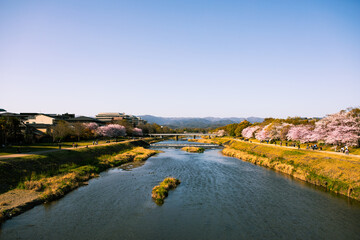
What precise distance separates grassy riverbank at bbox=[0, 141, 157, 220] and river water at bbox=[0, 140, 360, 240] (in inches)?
56.4

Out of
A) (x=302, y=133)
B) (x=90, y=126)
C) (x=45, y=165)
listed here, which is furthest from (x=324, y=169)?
(x=90, y=126)

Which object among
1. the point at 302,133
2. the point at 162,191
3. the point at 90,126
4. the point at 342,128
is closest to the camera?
the point at 162,191

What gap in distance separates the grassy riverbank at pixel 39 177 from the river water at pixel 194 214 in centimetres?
143

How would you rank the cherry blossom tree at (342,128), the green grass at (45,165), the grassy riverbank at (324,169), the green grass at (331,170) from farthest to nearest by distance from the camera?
the cherry blossom tree at (342,128) < the grassy riverbank at (324,169) < the green grass at (331,170) < the green grass at (45,165)

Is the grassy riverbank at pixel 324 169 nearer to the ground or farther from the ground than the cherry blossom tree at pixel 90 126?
nearer to the ground

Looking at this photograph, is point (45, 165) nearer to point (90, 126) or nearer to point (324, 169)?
point (324, 169)

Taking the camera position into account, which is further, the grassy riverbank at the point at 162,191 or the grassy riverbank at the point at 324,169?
the grassy riverbank at the point at 324,169

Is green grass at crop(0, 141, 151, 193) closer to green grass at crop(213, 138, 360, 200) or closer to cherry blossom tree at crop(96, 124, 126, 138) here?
green grass at crop(213, 138, 360, 200)

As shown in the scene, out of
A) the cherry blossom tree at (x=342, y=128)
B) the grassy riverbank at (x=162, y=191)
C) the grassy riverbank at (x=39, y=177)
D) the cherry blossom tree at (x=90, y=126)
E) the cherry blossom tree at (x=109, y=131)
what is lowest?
the grassy riverbank at (x=162, y=191)

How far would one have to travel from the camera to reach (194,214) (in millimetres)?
23672

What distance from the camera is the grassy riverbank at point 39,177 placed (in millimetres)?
24484

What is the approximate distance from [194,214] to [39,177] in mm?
23959

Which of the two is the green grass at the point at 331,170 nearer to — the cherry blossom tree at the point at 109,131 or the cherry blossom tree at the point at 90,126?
the cherry blossom tree at the point at 109,131

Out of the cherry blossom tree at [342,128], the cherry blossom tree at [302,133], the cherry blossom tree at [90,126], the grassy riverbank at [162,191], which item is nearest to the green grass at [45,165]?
the grassy riverbank at [162,191]
